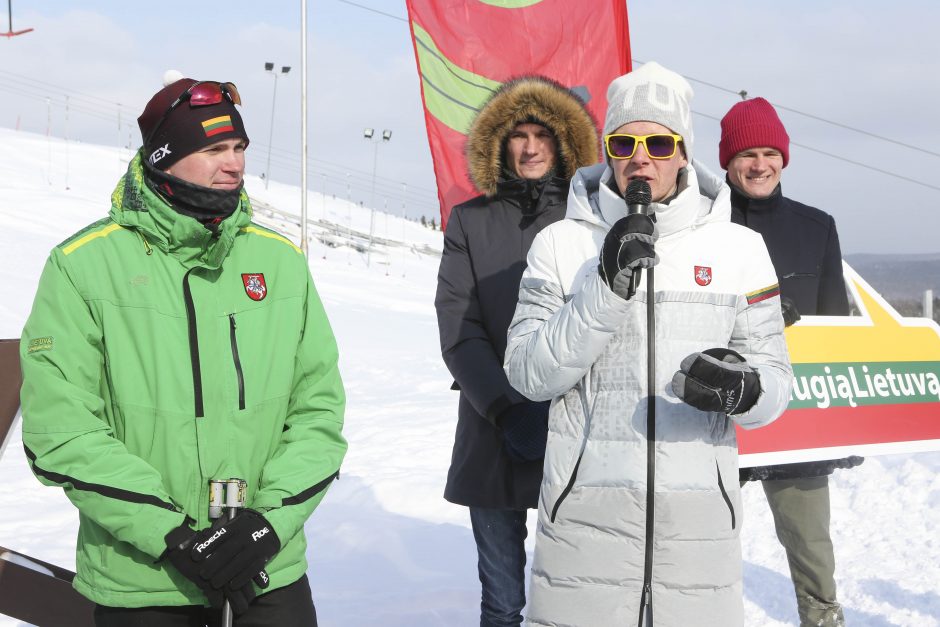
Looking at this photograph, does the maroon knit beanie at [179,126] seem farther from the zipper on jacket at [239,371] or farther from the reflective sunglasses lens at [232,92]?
the zipper on jacket at [239,371]

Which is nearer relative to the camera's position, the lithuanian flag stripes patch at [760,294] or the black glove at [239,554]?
the black glove at [239,554]

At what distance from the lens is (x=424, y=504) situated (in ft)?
19.7

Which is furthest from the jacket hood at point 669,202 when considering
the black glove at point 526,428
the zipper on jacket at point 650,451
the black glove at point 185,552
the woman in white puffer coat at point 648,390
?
the black glove at point 185,552

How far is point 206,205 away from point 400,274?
90.3 ft

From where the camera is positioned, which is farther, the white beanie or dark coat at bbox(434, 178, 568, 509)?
dark coat at bbox(434, 178, 568, 509)

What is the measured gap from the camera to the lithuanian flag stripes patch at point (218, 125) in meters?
2.26

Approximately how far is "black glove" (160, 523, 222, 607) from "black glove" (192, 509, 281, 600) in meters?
0.01

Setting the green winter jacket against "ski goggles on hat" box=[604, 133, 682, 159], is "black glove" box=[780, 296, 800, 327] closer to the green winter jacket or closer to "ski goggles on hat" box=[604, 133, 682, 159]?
"ski goggles on hat" box=[604, 133, 682, 159]

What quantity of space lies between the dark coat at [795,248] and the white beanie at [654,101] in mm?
1179

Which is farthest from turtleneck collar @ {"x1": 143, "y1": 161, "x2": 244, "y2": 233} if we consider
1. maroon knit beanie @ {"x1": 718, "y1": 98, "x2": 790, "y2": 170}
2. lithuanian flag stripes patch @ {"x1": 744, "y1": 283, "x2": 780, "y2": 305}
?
maroon knit beanie @ {"x1": 718, "y1": 98, "x2": 790, "y2": 170}

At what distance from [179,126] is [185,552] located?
1.05 metres

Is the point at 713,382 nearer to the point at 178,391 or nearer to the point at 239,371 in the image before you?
the point at 239,371

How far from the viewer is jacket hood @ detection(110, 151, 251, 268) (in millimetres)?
2154

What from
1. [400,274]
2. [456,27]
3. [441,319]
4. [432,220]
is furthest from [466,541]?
[432,220]
